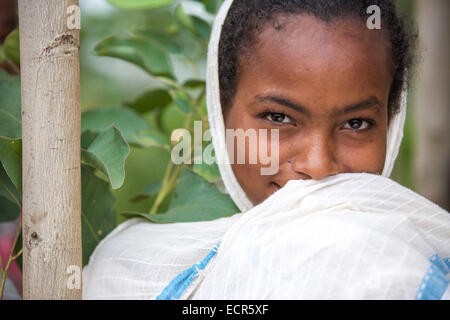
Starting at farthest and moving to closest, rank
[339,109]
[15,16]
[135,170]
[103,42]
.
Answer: [135,170]
[15,16]
[103,42]
[339,109]

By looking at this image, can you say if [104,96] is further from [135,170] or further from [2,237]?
[2,237]

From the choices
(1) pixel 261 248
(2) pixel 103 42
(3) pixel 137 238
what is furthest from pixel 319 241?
(2) pixel 103 42

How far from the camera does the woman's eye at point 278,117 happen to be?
0.95 meters

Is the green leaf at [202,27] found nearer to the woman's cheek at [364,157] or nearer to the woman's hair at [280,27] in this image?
the woman's hair at [280,27]

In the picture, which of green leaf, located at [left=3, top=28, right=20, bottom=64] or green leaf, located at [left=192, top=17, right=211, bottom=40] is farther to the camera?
green leaf, located at [left=192, top=17, right=211, bottom=40]

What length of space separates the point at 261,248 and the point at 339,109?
316 mm

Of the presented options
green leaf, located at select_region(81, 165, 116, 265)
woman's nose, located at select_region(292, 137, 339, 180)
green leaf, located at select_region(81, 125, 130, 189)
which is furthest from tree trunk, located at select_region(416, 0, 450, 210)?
green leaf, located at select_region(81, 125, 130, 189)

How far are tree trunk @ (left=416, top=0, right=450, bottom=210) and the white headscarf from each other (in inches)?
72.1

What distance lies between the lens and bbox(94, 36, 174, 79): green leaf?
48.0 inches

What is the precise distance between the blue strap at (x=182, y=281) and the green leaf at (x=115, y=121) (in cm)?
47

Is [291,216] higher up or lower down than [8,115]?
lower down

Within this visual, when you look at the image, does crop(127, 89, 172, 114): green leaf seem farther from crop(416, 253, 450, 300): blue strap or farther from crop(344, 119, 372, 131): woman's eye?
crop(416, 253, 450, 300): blue strap

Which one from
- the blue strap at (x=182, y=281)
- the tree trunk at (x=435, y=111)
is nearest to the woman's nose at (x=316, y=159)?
the blue strap at (x=182, y=281)
